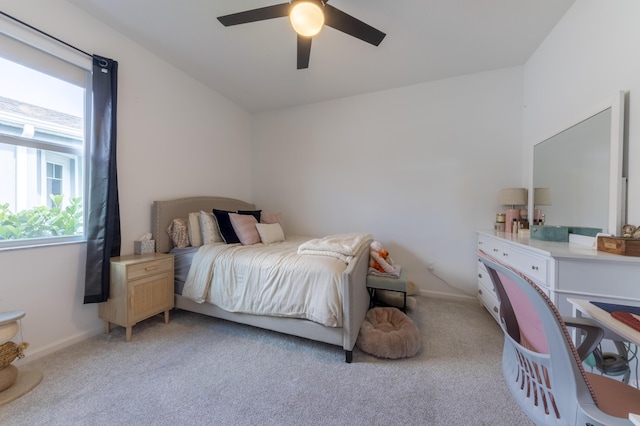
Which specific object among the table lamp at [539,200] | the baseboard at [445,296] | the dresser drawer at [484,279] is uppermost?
the table lamp at [539,200]

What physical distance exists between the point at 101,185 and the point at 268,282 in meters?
1.70

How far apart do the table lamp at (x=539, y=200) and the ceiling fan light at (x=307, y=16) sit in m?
2.52

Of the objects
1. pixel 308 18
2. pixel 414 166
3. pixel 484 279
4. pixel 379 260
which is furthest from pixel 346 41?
pixel 484 279

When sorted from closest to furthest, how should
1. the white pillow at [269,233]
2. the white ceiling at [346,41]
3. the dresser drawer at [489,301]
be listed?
1. the white ceiling at [346,41]
2. the dresser drawer at [489,301]
3. the white pillow at [269,233]

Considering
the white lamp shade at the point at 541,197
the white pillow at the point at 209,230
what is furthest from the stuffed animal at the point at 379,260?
→ the white pillow at the point at 209,230

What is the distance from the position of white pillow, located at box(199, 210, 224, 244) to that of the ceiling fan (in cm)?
186

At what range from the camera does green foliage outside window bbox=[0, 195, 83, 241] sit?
1.71 meters

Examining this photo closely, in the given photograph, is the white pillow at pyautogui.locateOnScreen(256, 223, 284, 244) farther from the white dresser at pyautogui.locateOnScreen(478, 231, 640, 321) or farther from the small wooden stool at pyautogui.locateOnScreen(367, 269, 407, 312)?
the white dresser at pyautogui.locateOnScreen(478, 231, 640, 321)

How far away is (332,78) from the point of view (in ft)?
9.77

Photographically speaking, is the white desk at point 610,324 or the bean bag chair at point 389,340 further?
the bean bag chair at point 389,340

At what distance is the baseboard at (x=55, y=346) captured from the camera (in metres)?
1.72

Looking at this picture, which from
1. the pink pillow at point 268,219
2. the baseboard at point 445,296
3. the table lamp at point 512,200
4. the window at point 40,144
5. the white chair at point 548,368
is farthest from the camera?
the pink pillow at point 268,219

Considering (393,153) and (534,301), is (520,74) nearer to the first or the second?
(393,153)

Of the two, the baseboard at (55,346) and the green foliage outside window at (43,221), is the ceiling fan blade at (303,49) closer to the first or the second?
the green foliage outside window at (43,221)
